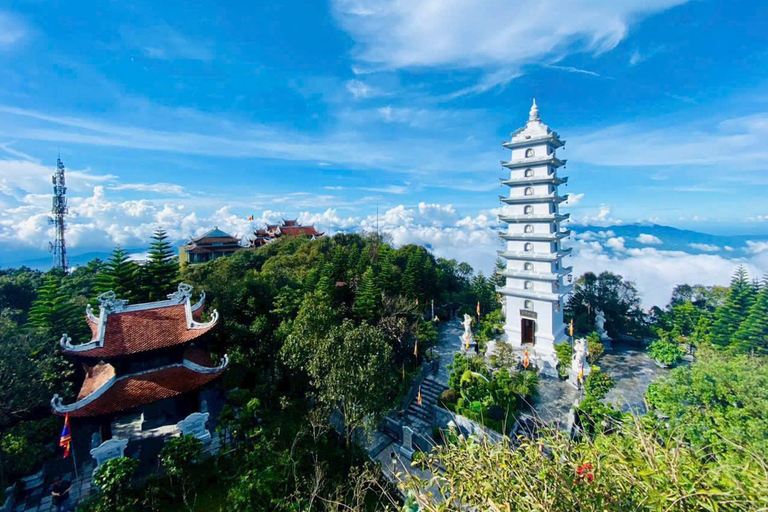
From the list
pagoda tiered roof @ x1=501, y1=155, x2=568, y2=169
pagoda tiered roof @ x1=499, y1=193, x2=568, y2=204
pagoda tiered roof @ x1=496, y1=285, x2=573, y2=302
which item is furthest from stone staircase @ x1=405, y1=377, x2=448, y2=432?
pagoda tiered roof @ x1=501, y1=155, x2=568, y2=169

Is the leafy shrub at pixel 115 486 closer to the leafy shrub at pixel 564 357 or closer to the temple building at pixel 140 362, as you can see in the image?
the temple building at pixel 140 362

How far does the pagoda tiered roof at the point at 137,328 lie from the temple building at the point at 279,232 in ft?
107

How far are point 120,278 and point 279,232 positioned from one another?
93.7ft

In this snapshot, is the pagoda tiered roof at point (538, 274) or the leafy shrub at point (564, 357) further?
the pagoda tiered roof at point (538, 274)

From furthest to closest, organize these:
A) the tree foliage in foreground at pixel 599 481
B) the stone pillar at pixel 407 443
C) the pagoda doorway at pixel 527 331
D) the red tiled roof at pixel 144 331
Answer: the pagoda doorway at pixel 527 331 → the stone pillar at pixel 407 443 → the red tiled roof at pixel 144 331 → the tree foliage in foreground at pixel 599 481

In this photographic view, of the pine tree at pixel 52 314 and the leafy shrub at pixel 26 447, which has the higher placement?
the pine tree at pixel 52 314

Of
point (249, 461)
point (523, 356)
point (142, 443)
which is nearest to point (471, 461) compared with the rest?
point (249, 461)

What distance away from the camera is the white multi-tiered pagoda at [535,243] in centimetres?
1508

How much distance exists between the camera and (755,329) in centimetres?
1502

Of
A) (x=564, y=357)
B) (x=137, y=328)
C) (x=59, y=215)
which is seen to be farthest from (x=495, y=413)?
(x=59, y=215)

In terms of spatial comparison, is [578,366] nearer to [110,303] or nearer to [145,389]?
[145,389]

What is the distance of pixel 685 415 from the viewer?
8586mm

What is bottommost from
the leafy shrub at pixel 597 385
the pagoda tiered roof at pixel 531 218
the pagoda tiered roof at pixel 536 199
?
the leafy shrub at pixel 597 385

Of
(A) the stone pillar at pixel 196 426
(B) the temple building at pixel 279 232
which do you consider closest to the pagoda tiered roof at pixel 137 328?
(A) the stone pillar at pixel 196 426
